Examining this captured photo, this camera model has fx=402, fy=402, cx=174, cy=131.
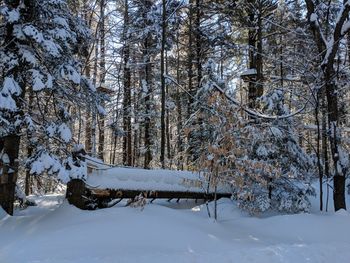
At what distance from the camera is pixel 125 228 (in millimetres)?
6656

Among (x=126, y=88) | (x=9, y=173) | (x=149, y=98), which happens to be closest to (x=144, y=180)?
(x=9, y=173)

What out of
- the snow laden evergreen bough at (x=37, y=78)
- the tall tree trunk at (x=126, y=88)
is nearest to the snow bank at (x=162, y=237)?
the snow laden evergreen bough at (x=37, y=78)

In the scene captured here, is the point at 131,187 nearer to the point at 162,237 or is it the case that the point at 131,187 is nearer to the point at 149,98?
the point at 162,237

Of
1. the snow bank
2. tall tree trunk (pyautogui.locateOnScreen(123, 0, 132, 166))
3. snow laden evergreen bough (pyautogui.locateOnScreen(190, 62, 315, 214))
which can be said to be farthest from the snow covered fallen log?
tall tree trunk (pyautogui.locateOnScreen(123, 0, 132, 166))

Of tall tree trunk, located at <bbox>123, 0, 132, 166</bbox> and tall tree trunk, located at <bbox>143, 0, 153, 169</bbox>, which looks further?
tall tree trunk, located at <bbox>143, 0, 153, 169</bbox>

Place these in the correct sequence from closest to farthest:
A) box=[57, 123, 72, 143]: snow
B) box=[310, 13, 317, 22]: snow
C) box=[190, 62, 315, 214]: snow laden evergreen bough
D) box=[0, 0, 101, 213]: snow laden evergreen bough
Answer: box=[0, 0, 101, 213]: snow laden evergreen bough → box=[57, 123, 72, 143]: snow → box=[190, 62, 315, 214]: snow laden evergreen bough → box=[310, 13, 317, 22]: snow

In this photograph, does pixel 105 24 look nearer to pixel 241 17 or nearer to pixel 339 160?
pixel 241 17

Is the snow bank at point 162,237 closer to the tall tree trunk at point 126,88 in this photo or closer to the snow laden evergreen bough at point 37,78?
the snow laden evergreen bough at point 37,78

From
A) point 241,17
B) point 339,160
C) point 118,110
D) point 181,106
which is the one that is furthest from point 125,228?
point 181,106

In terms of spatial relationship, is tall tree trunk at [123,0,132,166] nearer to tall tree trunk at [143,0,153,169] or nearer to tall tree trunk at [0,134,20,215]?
tall tree trunk at [143,0,153,169]

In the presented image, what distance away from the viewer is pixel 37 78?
25.1 ft

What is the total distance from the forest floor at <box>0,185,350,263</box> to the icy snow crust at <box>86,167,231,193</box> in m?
0.85

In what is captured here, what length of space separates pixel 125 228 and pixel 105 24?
15.2 meters

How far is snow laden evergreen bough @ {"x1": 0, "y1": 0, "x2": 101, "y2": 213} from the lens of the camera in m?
7.70
